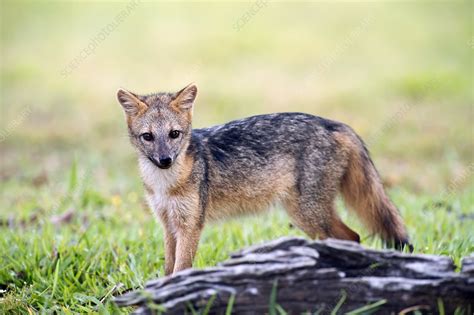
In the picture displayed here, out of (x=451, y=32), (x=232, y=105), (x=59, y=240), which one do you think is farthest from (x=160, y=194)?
(x=451, y=32)

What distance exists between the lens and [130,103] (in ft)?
18.2

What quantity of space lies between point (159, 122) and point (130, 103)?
1.17 ft

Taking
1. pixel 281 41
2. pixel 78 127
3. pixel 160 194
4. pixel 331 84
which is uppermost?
pixel 281 41

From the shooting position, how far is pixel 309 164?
554 cm

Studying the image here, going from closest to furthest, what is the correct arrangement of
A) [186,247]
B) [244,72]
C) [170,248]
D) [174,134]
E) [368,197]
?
1. [186,247]
2. [174,134]
3. [170,248]
4. [368,197]
5. [244,72]

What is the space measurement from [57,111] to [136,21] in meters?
7.40

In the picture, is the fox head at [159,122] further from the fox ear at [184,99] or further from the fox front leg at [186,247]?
the fox front leg at [186,247]

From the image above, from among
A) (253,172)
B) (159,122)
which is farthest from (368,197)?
(159,122)

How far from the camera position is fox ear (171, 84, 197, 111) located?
554 centimetres

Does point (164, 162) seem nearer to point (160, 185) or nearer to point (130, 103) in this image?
point (160, 185)

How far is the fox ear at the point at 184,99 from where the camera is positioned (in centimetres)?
554

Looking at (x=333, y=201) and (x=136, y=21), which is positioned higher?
(x=136, y=21)

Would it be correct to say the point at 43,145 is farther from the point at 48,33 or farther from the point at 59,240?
the point at 48,33

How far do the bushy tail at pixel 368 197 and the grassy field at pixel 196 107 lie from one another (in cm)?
21
